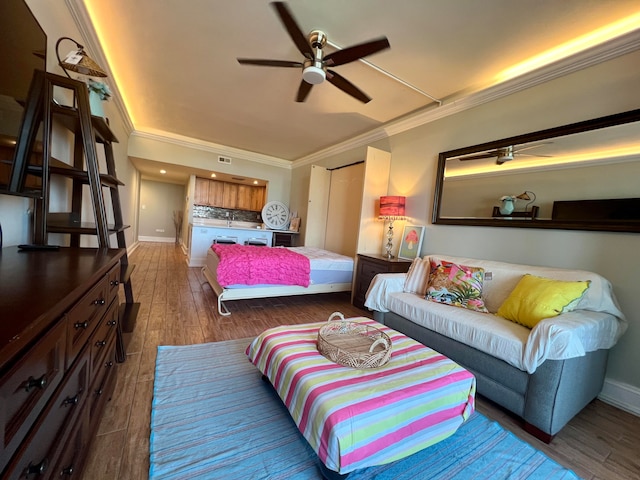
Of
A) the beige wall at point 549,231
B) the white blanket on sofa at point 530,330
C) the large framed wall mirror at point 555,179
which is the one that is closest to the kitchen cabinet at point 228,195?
the beige wall at point 549,231

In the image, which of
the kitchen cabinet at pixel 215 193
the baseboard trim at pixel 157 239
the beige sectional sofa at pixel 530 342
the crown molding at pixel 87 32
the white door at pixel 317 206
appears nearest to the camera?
the beige sectional sofa at pixel 530 342

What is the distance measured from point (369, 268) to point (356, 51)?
2.30 m

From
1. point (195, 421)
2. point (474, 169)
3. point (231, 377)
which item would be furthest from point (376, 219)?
point (195, 421)

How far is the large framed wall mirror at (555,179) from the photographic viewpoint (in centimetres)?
185

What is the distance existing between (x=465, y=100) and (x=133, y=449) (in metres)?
3.81

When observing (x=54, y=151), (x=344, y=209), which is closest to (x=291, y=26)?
(x=54, y=151)

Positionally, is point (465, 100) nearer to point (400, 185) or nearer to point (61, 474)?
point (400, 185)

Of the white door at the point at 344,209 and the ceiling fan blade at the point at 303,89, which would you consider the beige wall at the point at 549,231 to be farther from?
the ceiling fan blade at the point at 303,89

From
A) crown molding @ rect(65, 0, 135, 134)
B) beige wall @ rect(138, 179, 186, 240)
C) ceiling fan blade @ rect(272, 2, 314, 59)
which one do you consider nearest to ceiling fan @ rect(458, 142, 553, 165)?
ceiling fan blade @ rect(272, 2, 314, 59)

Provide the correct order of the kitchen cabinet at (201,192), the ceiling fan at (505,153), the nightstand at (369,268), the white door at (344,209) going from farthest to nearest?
the kitchen cabinet at (201,192) → the white door at (344,209) → the nightstand at (369,268) → the ceiling fan at (505,153)

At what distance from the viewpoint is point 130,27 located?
224 cm

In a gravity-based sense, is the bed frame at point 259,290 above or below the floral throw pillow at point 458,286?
below

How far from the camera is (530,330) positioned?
1.69m

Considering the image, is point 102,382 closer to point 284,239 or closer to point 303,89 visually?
point 303,89
